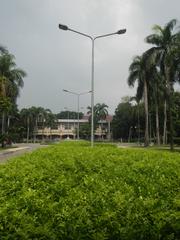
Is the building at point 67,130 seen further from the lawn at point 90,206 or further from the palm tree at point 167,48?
the lawn at point 90,206

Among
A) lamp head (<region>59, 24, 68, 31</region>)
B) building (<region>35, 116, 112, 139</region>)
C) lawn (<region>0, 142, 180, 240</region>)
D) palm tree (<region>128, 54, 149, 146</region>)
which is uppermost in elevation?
palm tree (<region>128, 54, 149, 146</region>)

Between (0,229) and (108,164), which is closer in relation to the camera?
(0,229)

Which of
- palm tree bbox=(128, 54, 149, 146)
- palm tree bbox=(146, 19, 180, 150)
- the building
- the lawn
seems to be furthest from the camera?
the building

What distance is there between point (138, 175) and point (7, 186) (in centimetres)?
157

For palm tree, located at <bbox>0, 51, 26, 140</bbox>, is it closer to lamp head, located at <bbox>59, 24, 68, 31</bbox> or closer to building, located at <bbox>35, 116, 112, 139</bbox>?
lamp head, located at <bbox>59, 24, 68, 31</bbox>

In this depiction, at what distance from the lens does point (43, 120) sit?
146 meters

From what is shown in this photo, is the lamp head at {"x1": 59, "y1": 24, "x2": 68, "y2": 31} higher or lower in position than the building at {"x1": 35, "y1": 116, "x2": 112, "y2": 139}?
higher

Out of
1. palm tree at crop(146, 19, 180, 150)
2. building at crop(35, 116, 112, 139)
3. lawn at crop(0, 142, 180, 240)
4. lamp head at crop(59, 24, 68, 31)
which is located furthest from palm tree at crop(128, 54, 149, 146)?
building at crop(35, 116, 112, 139)

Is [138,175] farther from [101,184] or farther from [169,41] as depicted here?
[169,41]

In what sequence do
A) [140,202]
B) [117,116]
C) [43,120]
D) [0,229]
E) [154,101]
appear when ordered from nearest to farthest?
1. [0,229]
2. [140,202]
3. [154,101]
4. [117,116]
5. [43,120]

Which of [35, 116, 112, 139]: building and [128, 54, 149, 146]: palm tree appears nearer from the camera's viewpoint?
[128, 54, 149, 146]: palm tree

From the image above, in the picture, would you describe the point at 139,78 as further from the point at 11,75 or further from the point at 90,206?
the point at 90,206

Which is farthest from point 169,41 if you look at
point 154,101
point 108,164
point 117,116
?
point 117,116

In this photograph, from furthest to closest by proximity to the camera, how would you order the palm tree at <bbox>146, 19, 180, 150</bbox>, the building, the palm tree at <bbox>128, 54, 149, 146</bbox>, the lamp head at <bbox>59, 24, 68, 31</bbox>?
the building, the palm tree at <bbox>128, 54, 149, 146</bbox>, the palm tree at <bbox>146, 19, 180, 150</bbox>, the lamp head at <bbox>59, 24, 68, 31</bbox>
